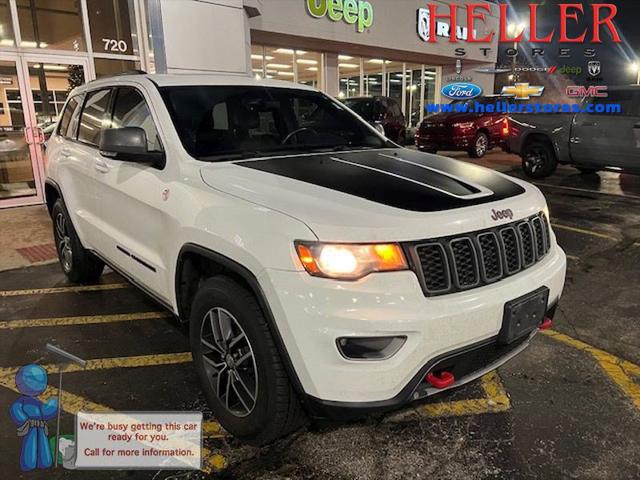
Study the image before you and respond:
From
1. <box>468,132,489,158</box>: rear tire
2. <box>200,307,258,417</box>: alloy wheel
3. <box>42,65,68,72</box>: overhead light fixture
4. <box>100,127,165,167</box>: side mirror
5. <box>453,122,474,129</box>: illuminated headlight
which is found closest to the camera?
<box>200,307,258,417</box>: alloy wheel

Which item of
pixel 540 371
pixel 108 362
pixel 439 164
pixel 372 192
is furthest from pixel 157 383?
pixel 540 371

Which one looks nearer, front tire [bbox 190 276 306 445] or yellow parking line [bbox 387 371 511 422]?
front tire [bbox 190 276 306 445]

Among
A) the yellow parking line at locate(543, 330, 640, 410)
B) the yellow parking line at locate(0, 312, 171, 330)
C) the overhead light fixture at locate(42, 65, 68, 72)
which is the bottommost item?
the yellow parking line at locate(543, 330, 640, 410)

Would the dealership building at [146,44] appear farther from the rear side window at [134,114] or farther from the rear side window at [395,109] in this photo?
the rear side window at [134,114]

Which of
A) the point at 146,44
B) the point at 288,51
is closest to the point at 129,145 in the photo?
the point at 146,44

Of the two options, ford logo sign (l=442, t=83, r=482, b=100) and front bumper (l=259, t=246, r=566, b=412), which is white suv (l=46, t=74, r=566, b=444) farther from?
ford logo sign (l=442, t=83, r=482, b=100)

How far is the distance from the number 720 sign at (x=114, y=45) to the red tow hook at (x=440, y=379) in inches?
379

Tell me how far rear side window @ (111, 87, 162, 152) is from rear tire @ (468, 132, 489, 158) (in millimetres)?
11846

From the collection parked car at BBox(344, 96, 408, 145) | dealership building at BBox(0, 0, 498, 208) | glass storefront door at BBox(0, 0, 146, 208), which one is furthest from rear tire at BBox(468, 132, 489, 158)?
glass storefront door at BBox(0, 0, 146, 208)

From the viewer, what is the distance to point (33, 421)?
7.98ft

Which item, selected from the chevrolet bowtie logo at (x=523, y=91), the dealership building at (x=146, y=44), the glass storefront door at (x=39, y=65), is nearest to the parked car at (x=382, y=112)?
the dealership building at (x=146, y=44)

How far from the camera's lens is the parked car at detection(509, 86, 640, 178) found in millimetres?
8727

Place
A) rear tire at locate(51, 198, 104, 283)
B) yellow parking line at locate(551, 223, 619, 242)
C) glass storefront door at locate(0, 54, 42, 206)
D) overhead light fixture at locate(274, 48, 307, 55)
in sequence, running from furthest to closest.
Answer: overhead light fixture at locate(274, 48, 307, 55) → glass storefront door at locate(0, 54, 42, 206) → yellow parking line at locate(551, 223, 619, 242) → rear tire at locate(51, 198, 104, 283)

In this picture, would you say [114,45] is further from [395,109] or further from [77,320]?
[395,109]
